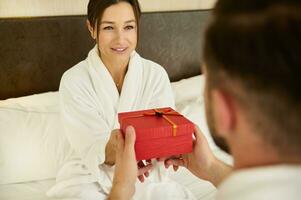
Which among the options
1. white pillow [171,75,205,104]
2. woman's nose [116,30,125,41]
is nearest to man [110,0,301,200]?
woman's nose [116,30,125,41]

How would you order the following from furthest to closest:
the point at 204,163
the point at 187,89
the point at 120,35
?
the point at 187,89, the point at 120,35, the point at 204,163

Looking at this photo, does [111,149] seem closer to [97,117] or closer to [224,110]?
[97,117]

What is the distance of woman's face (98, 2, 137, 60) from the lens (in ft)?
5.23

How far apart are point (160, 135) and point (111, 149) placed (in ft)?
0.86

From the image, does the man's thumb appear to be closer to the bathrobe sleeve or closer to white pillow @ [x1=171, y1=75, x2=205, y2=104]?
the bathrobe sleeve

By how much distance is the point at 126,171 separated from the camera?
3.56 ft

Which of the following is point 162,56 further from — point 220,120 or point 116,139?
point 220,120

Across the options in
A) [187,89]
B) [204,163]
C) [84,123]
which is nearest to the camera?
[204,163]

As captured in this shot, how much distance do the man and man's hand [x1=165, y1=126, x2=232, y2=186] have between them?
0.47 meters

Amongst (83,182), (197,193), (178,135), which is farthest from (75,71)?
(197,193)

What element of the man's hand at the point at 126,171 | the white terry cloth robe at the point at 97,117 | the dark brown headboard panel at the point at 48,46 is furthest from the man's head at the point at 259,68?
the dark brown headboard panel at the point at 48,46

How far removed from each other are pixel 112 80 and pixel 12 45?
2.19 feet

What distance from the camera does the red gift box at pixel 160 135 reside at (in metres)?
1.14

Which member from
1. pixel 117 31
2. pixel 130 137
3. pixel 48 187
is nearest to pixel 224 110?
pixel 130 137
